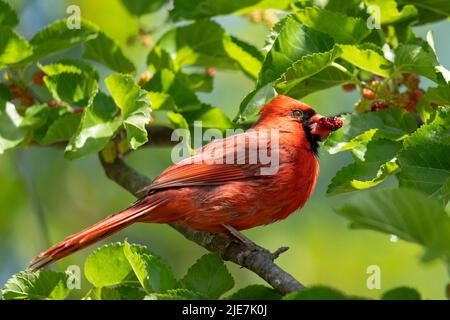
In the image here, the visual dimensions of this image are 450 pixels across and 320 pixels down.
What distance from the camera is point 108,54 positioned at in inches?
174

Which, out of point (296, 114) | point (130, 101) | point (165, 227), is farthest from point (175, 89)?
point (165, 227)

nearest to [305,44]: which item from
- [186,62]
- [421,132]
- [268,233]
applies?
[421,132]

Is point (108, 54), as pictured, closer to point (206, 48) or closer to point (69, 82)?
point (69, 82)

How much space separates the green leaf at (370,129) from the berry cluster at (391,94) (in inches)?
7.9

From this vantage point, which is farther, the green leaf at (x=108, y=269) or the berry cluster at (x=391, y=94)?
the berry cluster at (x=391, y=94)

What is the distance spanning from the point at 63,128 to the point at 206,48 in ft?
3.10

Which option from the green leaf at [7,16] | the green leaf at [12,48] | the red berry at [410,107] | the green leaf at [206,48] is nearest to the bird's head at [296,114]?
the green leaf at [206,48]

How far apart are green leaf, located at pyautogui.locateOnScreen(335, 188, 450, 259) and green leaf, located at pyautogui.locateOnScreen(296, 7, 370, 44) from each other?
65.3 inches

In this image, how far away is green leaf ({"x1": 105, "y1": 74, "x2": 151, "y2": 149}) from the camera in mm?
3516

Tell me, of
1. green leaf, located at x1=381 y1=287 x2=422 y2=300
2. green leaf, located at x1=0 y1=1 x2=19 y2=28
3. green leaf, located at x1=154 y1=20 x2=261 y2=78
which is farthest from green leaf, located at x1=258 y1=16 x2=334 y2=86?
green leaf, located at x1=0 y1=1 x2=19 y2=28

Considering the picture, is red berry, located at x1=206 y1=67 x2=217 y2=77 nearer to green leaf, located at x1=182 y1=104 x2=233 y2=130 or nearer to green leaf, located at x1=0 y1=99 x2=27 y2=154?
green leaf, located at x1=182 y1=104 x2=233 y2=130

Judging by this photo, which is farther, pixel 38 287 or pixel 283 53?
pixel 283 53

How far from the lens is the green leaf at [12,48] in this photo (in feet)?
13.4

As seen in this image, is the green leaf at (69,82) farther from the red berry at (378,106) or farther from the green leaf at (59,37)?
the red berry at (378,106)
